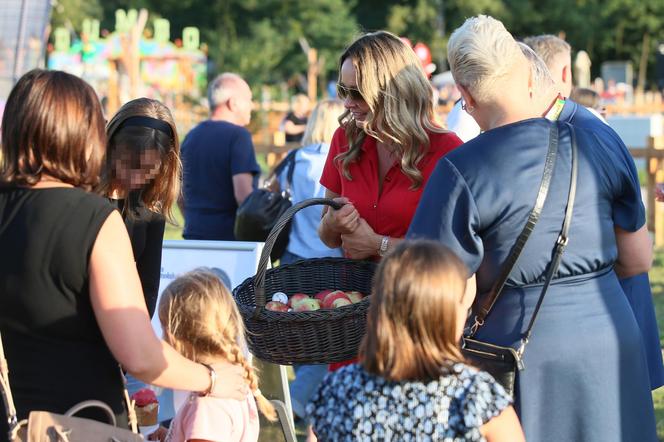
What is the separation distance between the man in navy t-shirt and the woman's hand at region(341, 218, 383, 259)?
7.85 feet

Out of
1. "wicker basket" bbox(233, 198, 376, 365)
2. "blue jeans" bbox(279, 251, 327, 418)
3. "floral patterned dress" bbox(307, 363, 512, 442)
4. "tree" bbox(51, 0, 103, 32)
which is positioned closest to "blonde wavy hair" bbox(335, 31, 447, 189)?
"wicker basket" bbox(233, 198, 376, 365)

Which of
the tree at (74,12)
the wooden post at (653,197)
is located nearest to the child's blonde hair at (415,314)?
the wooden post at (653,197)

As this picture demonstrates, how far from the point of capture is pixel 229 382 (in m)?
2.53

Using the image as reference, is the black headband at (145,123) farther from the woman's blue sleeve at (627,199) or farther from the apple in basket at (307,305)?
the woman's blue sleeve at (627,199)

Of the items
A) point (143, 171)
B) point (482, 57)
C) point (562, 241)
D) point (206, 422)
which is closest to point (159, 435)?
point (206, 422)

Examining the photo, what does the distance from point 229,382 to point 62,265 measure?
59 cm

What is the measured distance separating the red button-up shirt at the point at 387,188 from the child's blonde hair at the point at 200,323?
81cm

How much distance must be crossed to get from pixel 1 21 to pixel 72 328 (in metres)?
7.29

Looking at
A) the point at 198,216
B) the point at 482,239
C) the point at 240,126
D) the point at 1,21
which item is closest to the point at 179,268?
the point at 198,216

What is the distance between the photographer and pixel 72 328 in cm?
226

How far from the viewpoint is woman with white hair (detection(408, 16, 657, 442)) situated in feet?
8.56

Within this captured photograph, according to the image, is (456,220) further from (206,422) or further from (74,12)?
(74,12)

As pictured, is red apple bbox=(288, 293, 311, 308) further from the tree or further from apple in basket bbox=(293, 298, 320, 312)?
the tree

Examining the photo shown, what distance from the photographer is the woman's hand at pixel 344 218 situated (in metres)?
3.36
